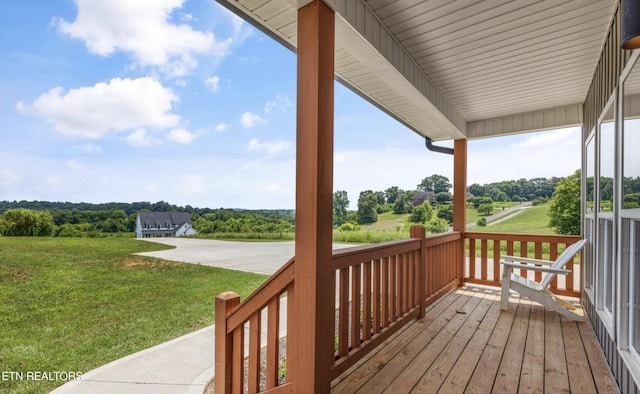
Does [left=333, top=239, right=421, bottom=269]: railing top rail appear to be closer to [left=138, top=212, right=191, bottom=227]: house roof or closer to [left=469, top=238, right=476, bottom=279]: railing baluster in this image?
[left=469, top=238, right=476, bottom=279]: railing baluster

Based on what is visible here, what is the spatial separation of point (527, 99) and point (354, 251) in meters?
3.08

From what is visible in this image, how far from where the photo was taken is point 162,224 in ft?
19.2

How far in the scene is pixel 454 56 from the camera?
2.52 meters

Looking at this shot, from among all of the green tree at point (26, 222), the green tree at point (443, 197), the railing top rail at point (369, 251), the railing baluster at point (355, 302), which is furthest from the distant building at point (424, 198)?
the green tree at point (26, 222)

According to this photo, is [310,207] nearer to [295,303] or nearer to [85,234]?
[295,303]

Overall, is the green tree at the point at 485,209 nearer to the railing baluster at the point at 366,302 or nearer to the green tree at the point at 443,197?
the green tree at the point at 443,197

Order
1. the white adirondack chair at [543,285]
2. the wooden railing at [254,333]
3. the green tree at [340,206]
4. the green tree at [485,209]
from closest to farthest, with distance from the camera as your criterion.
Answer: the wooden railing at [254,333], the white adirondack chair at [543,285], the green tree at [485,209], the green tree at [340,206]

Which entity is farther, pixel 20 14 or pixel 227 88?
pixel 227 88

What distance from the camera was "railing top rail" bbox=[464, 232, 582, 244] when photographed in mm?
3658

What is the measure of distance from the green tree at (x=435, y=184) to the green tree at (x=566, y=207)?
2833mm

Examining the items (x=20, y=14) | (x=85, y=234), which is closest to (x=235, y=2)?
(x=20, y=14)

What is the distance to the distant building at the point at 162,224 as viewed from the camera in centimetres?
560

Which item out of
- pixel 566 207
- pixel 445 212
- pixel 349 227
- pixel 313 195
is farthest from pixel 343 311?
pixel 445 212

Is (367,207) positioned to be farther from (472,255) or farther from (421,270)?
(421,270)
